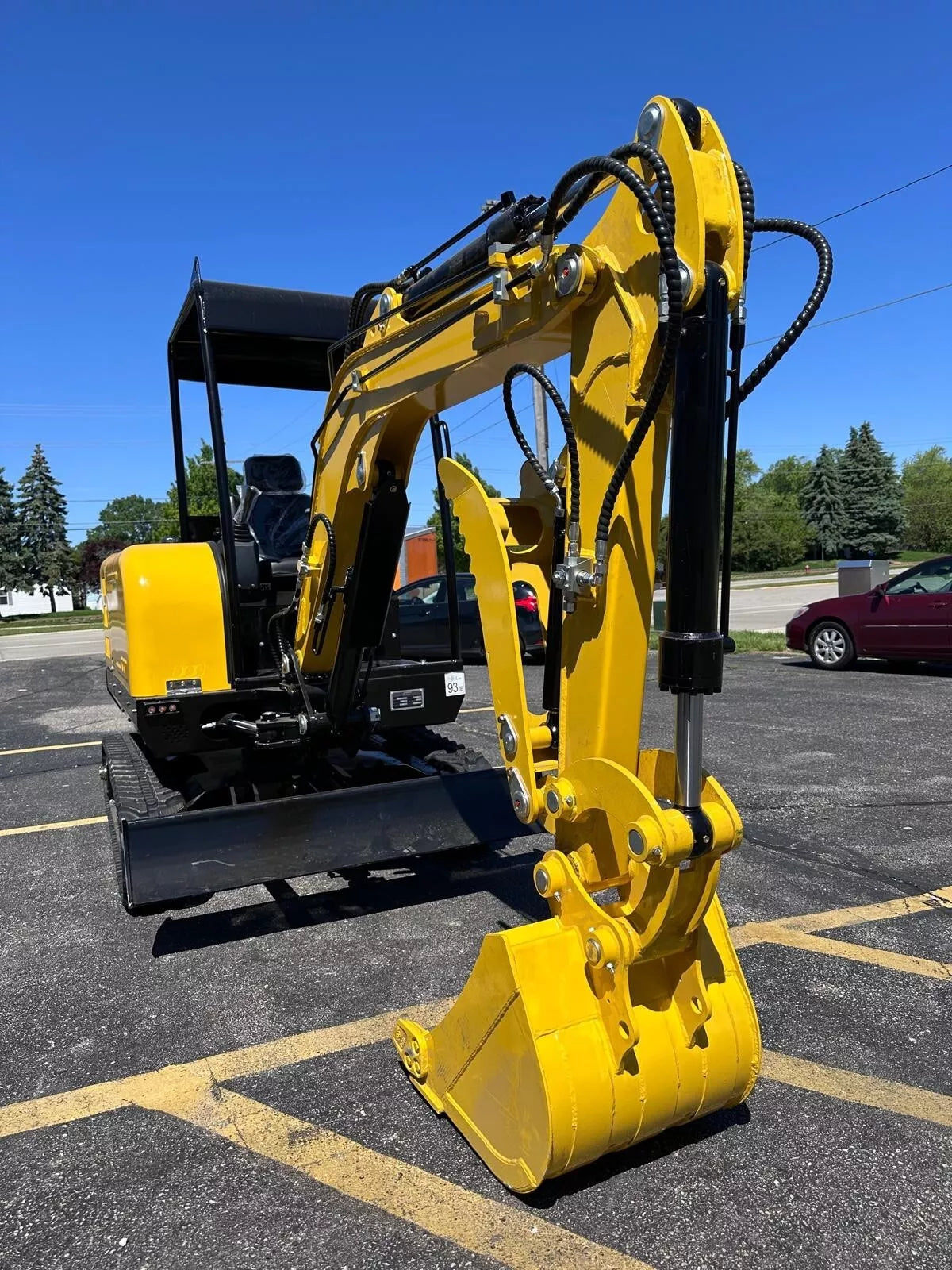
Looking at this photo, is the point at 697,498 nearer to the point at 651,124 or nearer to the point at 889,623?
the point at 651,124

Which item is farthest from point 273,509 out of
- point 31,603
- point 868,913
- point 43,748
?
point 31,603

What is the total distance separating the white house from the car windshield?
7055 cm

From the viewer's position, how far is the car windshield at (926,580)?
38.5ft

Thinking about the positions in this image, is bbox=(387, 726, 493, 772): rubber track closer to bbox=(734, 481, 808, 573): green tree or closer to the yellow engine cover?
the yellow engine cover

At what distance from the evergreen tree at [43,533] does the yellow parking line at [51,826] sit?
68.8 meters

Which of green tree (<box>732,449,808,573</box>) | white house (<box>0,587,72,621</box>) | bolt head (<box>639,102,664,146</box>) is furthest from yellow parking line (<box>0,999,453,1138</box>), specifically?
white house (<box>0,587,72,621</box>)

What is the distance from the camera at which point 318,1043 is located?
11.3 ft

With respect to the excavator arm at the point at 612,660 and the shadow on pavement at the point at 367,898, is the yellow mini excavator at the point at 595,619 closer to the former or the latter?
the excavator arm at the point at 612,660

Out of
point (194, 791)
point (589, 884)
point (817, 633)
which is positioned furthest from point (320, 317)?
point (817, 633)

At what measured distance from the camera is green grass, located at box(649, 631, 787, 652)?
16.0 m

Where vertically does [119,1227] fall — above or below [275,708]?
below

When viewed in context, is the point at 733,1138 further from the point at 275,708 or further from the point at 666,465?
the point at 275,708

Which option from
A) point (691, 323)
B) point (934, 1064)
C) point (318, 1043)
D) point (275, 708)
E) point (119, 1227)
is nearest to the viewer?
point (691, 323)

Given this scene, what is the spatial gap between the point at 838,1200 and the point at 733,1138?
351 millimetres
